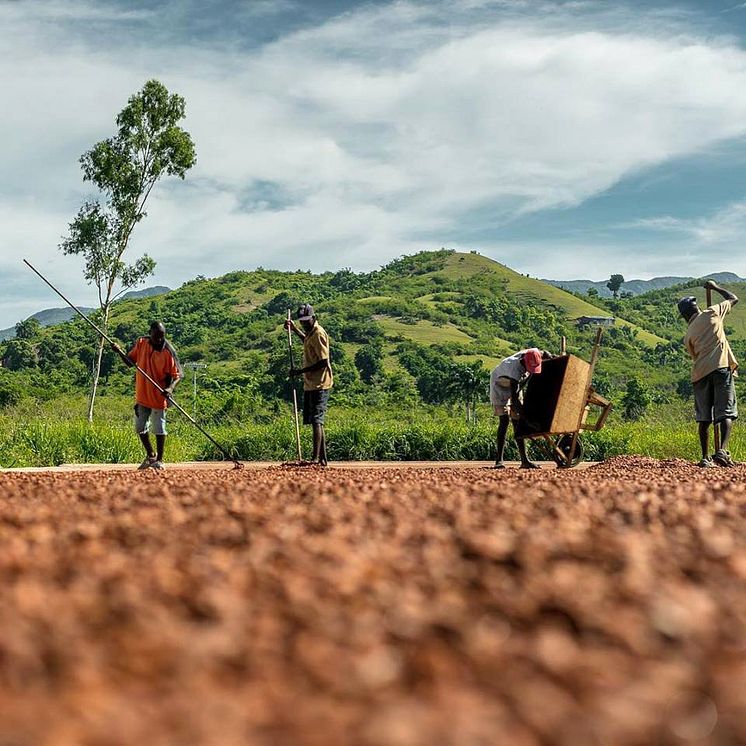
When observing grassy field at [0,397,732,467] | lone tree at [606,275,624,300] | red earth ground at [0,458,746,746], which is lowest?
grassy field at [0,397,732,467]

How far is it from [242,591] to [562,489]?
3.15m

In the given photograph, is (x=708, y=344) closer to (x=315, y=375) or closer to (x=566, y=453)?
(x=566, y=453)

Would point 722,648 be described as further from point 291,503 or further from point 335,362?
point 335,362

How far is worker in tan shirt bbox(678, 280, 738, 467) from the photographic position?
8336 millimetres

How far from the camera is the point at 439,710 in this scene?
1444mm

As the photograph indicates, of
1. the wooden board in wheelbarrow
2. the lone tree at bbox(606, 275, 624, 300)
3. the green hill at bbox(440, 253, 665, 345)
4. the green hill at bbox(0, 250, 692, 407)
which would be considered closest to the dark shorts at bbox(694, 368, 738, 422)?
the wooden board in wheelbarrow

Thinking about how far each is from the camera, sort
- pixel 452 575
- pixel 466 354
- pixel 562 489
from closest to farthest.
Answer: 1. pixel 452 575
2. pixel 562 489
3. pixel 466 354

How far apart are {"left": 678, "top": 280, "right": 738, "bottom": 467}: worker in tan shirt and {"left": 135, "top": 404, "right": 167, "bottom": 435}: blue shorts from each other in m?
5.22

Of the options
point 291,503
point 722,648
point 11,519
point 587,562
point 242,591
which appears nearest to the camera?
point 722,648

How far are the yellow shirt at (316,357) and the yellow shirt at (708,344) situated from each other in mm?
3639

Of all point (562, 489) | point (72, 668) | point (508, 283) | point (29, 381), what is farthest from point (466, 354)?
point (72, 668)

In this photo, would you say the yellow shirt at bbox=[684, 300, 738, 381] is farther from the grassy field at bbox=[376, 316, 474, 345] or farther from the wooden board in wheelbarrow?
the grassy field at bbox=[376, 316, 474, 345]

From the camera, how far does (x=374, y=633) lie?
1.80 meters

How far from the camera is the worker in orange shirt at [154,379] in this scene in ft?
29.5
